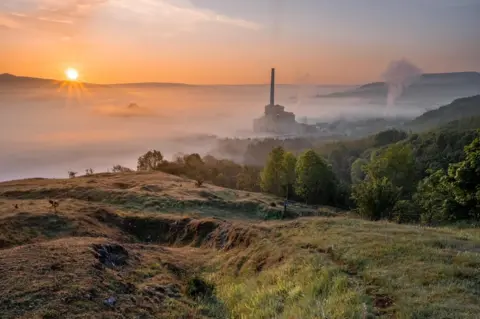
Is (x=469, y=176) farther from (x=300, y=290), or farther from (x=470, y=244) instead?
(x=300, y=290)

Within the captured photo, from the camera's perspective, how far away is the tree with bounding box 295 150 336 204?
6481cm

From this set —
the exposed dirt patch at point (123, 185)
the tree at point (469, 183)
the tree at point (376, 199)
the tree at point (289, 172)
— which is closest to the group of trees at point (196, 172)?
the tree at point (289, 172)

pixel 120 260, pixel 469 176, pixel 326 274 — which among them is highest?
pixel 469 176

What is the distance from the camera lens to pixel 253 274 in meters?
17.3

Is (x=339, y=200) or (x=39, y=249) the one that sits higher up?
(x=39, y=249)

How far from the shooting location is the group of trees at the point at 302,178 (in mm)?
65125

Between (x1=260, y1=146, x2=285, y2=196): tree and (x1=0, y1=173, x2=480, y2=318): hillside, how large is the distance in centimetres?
4767

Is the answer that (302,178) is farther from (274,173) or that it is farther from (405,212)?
(405,212)

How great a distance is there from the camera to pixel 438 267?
40.9 ft

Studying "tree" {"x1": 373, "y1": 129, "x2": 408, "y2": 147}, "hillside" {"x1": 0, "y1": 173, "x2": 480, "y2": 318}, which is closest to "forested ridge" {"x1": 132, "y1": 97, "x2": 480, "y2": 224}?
"tree" {"x1": 373, "y1": 129, "x2": 408, "y2": 147}

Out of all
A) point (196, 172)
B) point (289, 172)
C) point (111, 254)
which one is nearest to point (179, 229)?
point (111, 254)

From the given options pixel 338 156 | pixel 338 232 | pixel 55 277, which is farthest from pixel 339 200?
pixel 338 156

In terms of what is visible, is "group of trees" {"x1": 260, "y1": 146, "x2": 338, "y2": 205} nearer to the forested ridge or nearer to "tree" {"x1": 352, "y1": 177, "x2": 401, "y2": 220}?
the forested ridge

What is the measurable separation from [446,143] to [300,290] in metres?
121
